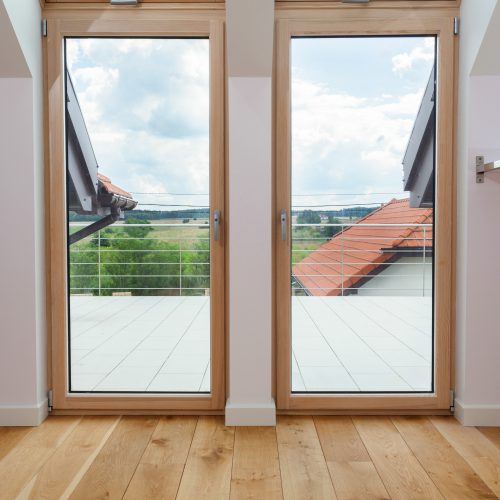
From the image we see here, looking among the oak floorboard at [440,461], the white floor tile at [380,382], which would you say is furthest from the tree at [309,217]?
the oak floorboard at [440,461]

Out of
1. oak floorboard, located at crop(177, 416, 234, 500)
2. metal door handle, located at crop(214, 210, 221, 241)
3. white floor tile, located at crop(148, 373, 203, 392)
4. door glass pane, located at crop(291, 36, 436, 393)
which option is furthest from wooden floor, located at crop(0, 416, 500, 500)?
metal door handle, located at crop(214, 210, 221, 241)

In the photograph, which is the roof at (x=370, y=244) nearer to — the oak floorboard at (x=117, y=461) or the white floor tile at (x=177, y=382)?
the white floor tile at (x=177, y=382)

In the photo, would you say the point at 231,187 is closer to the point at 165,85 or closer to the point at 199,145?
the point at 199,145

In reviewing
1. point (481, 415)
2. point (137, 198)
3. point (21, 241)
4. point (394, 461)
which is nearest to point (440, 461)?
point (394, 461)

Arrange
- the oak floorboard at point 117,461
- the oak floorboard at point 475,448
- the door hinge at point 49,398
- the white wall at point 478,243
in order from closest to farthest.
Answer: the oak floorboard at point 117,461
the oak floorboard at point 475,448
the white wall at point 478,243
the door hinge at point 49,398

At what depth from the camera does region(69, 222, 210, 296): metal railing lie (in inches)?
103

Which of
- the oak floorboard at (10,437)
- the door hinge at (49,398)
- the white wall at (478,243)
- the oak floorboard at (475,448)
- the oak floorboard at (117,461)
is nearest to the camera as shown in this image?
the oak floorboard at (117,461)

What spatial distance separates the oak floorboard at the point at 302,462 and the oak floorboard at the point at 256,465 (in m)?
0.03

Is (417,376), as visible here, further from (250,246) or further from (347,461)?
(250,246)

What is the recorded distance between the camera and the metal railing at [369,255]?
2.60 meters

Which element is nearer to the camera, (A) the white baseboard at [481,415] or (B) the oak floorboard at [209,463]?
(B) the oak floorboard at [209,463]

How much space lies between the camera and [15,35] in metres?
2.23

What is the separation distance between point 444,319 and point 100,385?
166 centimetres

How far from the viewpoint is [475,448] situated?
2.19 metres
